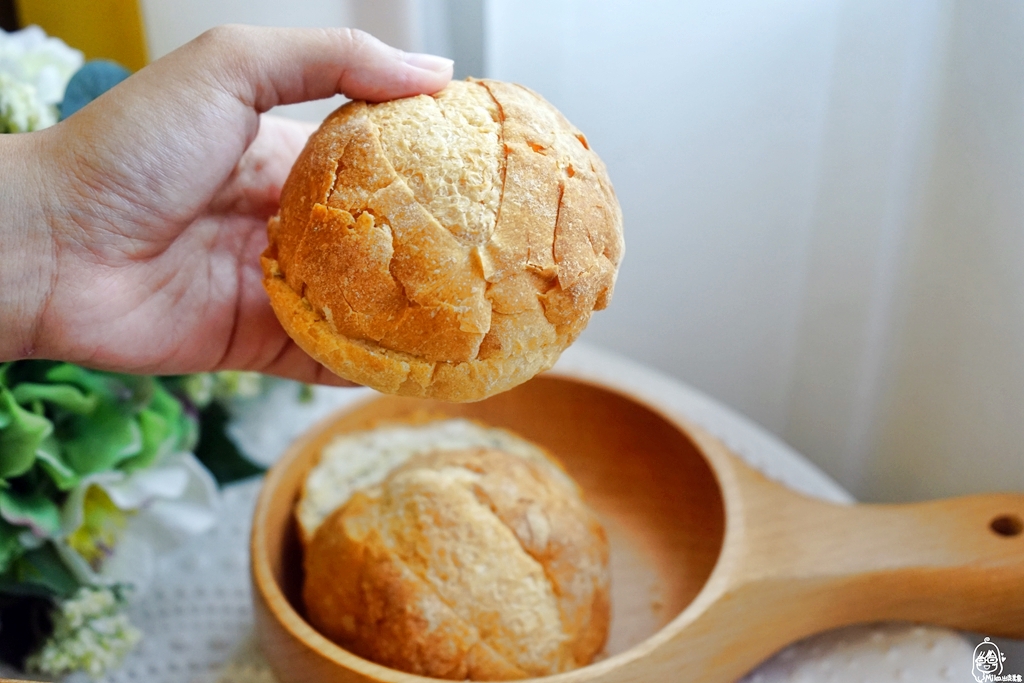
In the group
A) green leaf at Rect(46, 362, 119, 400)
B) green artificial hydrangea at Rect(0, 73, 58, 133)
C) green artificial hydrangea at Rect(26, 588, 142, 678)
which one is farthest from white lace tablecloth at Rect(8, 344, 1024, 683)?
green artificial hydrangea at Rect(0, 73, 58, 133)

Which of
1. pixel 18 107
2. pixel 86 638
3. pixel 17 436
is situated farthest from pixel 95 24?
pixel 86 638

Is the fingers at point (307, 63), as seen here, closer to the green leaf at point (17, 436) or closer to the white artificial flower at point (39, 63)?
the white artificial flower at point (39, 63)

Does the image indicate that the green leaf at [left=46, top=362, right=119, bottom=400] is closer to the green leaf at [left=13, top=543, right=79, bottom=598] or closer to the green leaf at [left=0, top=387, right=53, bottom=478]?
the green leaf at [left=0, top=387, right=53, bottom=478]

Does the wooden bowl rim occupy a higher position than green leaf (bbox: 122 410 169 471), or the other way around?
green leaf (bbox: 122 410 169 471)

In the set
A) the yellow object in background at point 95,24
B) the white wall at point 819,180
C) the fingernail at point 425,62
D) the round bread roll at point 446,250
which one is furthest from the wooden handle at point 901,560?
the yellow object in background at point 95,24

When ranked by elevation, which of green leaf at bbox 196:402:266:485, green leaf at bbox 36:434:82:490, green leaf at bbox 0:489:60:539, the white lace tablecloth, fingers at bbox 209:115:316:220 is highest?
fingers at bbox 209:115:316:220

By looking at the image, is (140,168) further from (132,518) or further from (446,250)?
(132,518)

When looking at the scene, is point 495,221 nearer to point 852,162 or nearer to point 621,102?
point 621,102

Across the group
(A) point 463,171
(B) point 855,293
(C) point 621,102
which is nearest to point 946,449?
(B) point 855,293
